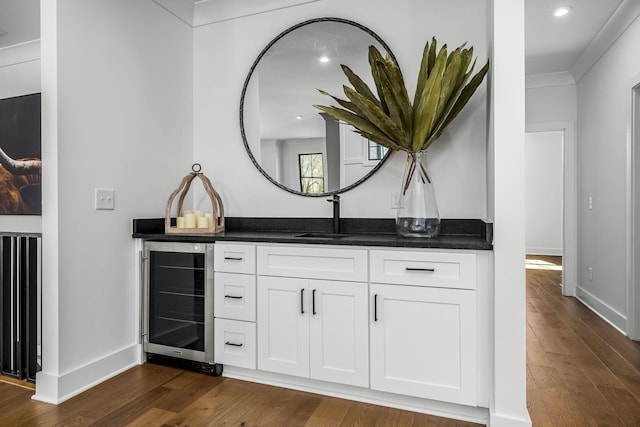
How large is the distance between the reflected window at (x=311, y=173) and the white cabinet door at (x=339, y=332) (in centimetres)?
78

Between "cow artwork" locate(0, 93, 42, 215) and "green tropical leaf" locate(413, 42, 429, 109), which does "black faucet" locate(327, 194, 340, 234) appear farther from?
"cow artwork" locate(0, 93, 42, 215)

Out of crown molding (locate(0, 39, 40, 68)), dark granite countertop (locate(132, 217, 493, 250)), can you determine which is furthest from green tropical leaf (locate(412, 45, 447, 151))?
crown molding (locate(0, 39, 40, 68))

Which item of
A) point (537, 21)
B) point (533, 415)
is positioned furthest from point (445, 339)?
point (537, 21)

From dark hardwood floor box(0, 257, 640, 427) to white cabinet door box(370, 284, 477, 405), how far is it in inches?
6.3

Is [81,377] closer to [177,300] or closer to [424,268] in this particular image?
[177,300]

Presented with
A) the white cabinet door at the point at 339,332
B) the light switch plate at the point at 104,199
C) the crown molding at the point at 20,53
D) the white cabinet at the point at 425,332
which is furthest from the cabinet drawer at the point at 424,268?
the crown molding at the point at 20,53

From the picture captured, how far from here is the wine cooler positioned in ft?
7.98

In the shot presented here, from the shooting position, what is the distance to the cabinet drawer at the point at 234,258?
91.4 inches

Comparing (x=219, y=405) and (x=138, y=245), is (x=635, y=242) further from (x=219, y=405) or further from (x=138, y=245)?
(x=138, y=245)

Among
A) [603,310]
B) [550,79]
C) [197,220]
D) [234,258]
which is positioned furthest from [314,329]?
[550,79]

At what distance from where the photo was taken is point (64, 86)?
217 centimetres

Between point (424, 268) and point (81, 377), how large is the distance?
6.33 feet

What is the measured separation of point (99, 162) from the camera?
7.82 feet

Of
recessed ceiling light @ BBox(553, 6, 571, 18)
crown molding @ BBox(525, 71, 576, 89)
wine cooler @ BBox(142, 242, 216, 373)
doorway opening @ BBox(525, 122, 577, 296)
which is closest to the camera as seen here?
wine cooler @ BBox(142, 242, 216, 373)
